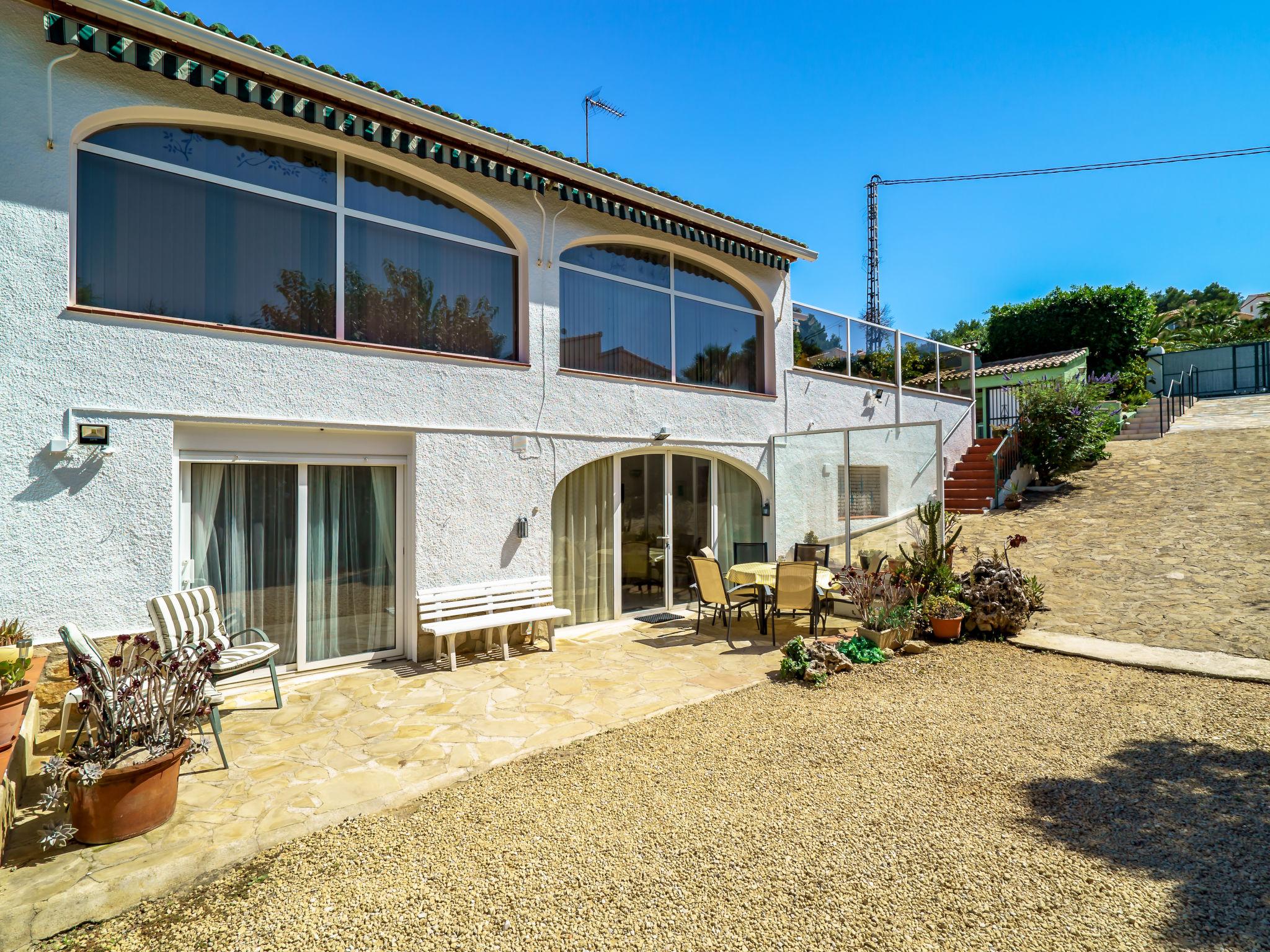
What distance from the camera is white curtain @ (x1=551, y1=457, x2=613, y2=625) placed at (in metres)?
10.4

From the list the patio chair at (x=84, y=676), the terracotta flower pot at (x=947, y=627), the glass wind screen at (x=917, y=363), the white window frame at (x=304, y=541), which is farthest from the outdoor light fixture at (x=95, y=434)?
the glass wind screen at (x=917, y=363)

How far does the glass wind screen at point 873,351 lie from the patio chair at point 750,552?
18.8 ft

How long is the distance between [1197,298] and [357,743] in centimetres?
7878

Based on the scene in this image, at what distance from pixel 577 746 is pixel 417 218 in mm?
7635

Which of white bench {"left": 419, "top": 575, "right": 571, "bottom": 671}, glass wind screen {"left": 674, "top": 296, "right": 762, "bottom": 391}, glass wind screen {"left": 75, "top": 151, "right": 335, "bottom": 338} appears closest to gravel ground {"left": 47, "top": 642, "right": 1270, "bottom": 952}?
white bench {"left": 419, "top": 575, "right": 571, "bottom": 671}

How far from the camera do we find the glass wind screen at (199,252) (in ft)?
22.4

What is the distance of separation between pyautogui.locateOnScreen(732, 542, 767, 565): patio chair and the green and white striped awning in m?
5.89

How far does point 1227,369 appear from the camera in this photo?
107 ft

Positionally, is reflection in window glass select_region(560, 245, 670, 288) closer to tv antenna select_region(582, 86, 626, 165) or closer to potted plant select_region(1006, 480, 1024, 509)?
tv antenna select_region(582, 86, 626, 165)

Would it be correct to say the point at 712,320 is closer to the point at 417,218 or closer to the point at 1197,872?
the point at 417,218

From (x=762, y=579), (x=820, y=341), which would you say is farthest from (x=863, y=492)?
(x=820, y=341)

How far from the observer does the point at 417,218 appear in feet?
29.9

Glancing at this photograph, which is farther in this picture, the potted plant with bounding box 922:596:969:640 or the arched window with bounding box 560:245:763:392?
the arched window with bounding box 560:245:763:392

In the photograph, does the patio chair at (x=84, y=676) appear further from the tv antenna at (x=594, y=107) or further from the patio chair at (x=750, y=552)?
the tv antenna at (x=594, y=107)
